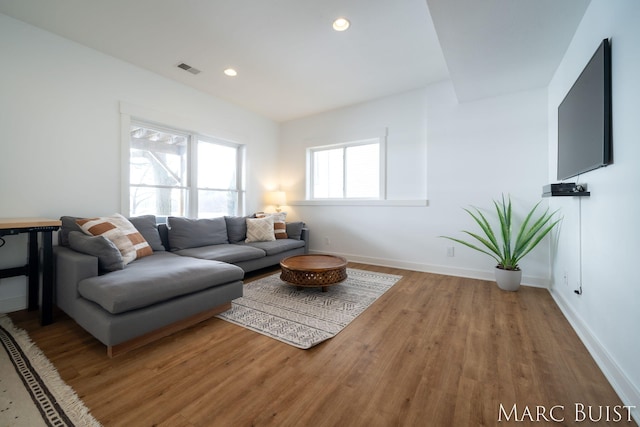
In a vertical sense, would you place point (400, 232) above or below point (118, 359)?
above

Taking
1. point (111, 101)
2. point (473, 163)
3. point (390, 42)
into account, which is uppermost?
point (390, 42)

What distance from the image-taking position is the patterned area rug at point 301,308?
1.90 metres

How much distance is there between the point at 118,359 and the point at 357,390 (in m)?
1.47

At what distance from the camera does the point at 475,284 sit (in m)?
3.05

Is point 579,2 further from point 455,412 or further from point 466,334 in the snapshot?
point 455,412

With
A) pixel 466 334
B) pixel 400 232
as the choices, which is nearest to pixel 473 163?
pixel 400 232

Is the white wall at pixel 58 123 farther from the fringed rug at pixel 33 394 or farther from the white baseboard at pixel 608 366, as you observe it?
the white baseboard at pixel 608 366

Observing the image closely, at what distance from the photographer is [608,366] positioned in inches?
55.7

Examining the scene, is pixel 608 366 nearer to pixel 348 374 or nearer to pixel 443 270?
pixel 348 374

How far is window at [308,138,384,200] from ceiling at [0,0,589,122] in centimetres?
112

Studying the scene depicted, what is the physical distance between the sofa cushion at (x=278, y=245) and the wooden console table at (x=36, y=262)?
1.95 m

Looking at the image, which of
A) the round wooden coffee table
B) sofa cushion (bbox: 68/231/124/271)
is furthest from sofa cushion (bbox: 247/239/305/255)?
sofa cushion (bbox: 68/231/124/271)

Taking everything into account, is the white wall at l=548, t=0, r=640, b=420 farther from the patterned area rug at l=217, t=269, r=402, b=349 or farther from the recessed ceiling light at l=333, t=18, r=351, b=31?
the recessed ceiling light at l=333, t=18, r=351, b=31

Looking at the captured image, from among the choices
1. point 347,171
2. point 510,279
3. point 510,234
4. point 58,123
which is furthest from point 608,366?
point 58,123
